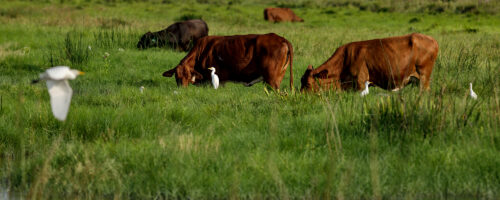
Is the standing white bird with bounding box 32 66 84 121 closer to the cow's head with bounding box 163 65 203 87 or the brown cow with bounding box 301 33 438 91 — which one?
the brown cow with bounding box 301 33 438 91

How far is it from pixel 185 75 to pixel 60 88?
6385 mm

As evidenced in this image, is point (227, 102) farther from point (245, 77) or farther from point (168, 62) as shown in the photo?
point (168, 62)

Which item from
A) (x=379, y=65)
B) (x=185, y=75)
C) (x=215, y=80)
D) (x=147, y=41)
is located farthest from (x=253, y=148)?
(x=147, y=41)

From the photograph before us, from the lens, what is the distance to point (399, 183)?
435 cm

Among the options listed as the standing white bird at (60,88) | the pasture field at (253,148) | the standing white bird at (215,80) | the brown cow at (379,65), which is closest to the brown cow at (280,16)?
the standing white bird at (215,80)

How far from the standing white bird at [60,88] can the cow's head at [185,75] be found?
20.4 feet

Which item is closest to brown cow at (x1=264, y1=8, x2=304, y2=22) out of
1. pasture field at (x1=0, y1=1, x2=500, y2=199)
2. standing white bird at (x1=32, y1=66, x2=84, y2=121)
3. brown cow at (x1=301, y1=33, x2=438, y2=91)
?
brown cow at (x1=301, y1=33, x2=438, y2=91)

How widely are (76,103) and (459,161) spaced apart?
4.13 metres

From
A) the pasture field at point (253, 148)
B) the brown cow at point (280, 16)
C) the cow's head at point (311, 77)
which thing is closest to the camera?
the pasture field at point (253, 148)

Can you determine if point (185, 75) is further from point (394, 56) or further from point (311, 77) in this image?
point (394, 56)

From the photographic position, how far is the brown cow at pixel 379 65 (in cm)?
820

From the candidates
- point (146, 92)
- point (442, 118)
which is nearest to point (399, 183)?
point (442, 118)

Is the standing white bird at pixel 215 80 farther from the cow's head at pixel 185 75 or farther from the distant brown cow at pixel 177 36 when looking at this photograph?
the distant brown cow at pixel 177 36

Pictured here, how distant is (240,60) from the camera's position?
29.9 feet
